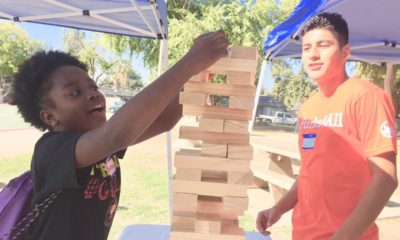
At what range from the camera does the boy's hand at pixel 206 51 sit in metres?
1.16

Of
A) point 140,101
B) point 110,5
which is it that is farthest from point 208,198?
point 110,5

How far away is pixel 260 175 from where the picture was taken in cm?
609

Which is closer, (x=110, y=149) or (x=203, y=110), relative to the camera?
(x=110, y=149)

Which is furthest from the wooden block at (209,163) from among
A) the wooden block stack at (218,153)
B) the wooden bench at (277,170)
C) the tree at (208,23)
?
the tree at (208,23)

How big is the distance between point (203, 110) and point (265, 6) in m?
19.1

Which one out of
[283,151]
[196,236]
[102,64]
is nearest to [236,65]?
[196,236]

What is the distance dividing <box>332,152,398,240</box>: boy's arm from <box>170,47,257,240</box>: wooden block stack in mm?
335

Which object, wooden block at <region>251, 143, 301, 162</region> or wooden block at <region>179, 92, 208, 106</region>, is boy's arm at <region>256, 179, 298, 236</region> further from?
wooden block at <region>251, 143, 301, 162</region>

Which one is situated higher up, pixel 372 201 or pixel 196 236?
pixel 372 201

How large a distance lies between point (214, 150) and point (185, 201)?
0.21 metres

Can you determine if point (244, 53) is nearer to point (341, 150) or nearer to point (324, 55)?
point (324, 55)

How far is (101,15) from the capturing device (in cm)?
424

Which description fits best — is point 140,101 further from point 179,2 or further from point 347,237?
point 179,2

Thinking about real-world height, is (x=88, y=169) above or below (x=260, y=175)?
above
